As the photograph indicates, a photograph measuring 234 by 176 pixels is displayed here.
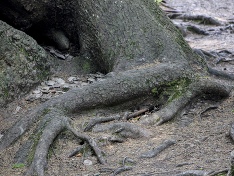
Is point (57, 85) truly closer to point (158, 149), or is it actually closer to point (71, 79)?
point (71, 79)

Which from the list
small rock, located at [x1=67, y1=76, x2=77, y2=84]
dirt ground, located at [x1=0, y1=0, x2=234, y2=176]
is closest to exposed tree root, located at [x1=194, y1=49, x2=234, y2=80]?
dirt ground, located at [x1=0, y1=0, x2=234, y2=176]

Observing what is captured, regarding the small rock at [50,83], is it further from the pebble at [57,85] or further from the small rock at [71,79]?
the small rock at [71,79]

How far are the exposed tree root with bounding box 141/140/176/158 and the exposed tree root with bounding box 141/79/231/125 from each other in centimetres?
71

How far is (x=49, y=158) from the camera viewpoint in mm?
5699

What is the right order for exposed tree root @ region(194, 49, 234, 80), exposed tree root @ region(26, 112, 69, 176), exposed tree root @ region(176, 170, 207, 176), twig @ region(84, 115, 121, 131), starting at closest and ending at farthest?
exposed tree root @ region(176, 170, 207, 176)
exposed tree root @ region(26, 112, 69, 176)
twig @ region(84, 115, 121, 131)
exposed tree root @ region(194, 49, 234, 80)

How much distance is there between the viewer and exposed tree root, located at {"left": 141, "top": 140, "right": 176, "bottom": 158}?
5.58 meters

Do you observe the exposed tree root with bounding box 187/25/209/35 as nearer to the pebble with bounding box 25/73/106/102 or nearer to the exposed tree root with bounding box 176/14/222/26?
the exposed tree root with bounding box 176/14/222/26

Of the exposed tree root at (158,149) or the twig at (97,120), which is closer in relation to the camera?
the exposed tree root at (158,149)

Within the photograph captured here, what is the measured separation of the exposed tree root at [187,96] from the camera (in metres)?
6.62

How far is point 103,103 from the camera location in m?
6.78

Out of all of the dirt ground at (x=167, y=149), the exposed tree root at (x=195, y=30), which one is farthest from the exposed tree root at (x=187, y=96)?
the exposed tree root at (x=195, y=30)

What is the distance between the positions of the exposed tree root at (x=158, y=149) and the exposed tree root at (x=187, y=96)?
0.71 meters

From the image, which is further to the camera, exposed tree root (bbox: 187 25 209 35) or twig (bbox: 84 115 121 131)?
exposed tree root (bbox: 187 25 209 35)

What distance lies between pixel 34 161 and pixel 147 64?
2.78 meters
